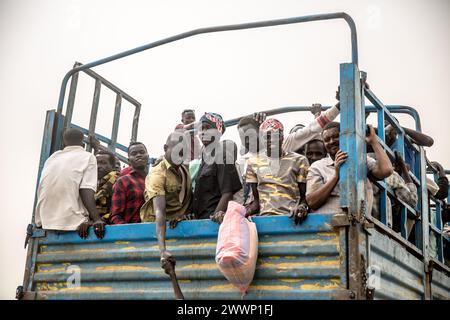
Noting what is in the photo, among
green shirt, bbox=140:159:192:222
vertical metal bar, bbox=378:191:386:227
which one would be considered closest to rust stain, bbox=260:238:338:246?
vertical metal bar, bbox=378:191:386:227

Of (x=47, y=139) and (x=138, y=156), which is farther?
(x=47, y=139)

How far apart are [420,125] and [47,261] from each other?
3315mm

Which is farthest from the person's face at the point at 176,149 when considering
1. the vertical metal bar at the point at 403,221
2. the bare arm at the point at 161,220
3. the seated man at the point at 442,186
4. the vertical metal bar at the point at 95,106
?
the seated man at the point at 442,186

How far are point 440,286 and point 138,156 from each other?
2.60 meters

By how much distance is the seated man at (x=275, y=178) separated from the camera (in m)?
4.06

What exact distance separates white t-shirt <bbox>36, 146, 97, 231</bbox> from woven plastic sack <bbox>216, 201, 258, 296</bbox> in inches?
55.3

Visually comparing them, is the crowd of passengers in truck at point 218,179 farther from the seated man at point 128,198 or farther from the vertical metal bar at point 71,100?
the vertical metal bar at point 71,100

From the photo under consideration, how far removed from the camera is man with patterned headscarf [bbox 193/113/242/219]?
13.7 feet

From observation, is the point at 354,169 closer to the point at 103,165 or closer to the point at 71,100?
the point at 103,165

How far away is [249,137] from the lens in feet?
15.5

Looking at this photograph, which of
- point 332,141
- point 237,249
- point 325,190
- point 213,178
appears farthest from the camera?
point 213,178

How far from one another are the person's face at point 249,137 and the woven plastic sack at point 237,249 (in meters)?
0.91

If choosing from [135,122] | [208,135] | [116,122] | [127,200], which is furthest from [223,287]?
[135,122]
